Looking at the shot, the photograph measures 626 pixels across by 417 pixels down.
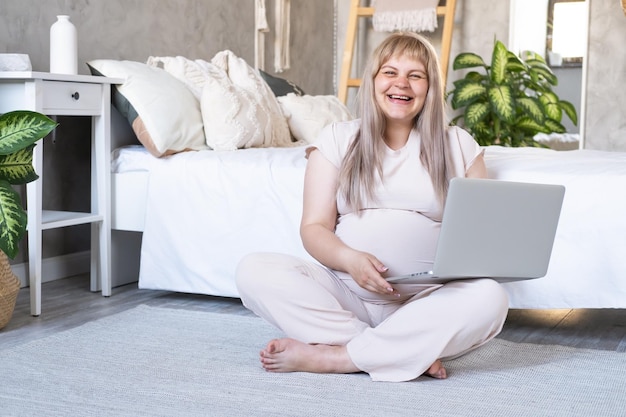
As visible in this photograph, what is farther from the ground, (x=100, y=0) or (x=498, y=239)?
(x=100, y=0)

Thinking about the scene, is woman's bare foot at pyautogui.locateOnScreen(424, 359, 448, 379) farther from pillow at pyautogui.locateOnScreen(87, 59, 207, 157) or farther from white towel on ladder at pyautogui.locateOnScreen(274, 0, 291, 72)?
white towel on ladder at pyautogui.locateOnScreen(274, 0, 291, 72)

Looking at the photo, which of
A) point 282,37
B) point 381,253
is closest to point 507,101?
point 282,37

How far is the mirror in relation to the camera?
564cm

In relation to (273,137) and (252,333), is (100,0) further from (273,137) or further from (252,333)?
(252,333)

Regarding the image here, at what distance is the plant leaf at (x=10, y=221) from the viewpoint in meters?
2.35

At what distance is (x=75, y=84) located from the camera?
284 cm

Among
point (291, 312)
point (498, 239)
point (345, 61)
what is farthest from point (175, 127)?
point (345, 61)

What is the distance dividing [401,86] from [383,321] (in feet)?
1.82

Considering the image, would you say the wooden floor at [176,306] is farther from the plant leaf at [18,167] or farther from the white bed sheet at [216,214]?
the plant leaf at [18,167]

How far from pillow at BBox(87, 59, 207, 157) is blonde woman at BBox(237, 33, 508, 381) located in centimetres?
94

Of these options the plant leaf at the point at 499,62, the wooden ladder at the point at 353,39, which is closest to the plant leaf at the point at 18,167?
the wooden ladder at the point at 353,39

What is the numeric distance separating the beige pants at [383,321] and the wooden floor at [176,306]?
0.58m

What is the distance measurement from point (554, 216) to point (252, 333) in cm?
93

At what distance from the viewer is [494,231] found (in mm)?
1838
